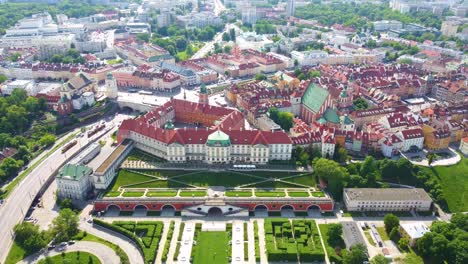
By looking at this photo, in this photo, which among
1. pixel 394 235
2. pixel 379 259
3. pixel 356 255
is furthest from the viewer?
pixel 394 235

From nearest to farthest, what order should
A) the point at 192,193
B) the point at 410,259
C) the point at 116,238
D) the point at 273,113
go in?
the point at 410,259, the point at 116,238, the point at 192,193, the point at 273,113

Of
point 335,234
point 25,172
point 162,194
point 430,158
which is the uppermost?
point 430,158

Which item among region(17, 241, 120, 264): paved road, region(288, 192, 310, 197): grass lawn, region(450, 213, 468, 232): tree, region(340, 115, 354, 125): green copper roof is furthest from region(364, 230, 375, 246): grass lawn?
region(17, 241, 120, 264): paved road

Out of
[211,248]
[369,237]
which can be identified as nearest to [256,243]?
[211,248]

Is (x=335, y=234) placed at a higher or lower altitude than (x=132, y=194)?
lower

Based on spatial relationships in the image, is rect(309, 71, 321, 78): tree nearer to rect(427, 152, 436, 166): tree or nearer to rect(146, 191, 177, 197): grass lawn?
rect(427, 152, 436, 166): tree

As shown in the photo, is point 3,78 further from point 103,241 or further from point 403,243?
point 403,243

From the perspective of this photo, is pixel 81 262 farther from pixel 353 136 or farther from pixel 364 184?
pixel 353 136

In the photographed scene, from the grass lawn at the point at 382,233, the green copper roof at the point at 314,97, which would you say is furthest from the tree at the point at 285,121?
the grass lawn at the point at 382,233
